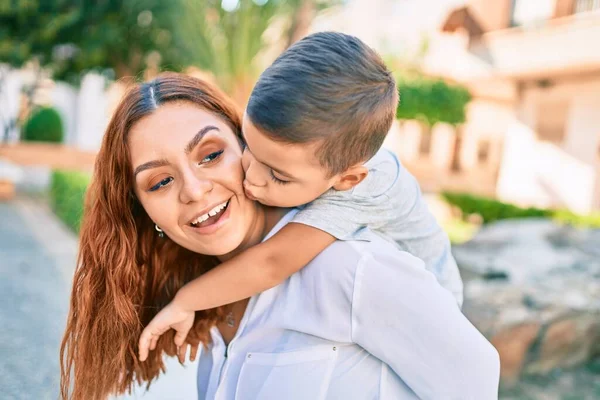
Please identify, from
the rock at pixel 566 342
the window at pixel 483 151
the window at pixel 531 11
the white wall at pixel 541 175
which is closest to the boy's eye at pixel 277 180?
the rock at pixel 566 342

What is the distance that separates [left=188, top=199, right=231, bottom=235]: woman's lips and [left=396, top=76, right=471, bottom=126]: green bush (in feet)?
Answer: 43.0

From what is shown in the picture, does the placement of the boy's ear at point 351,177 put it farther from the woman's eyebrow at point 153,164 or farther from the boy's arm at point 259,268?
the woman's eyebrow at point 153,164

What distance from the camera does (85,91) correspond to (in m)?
21.9

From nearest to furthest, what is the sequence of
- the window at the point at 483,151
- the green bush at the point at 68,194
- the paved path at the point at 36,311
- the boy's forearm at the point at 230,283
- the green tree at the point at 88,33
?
Answer: the boy's forearm at the point at 230,283 → the paved path at the point at 36,311 → the green bush at the point at 68,194 → the green tree at the point at 88,33 → the window at the point at 483,151

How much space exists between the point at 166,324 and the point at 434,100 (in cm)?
1349

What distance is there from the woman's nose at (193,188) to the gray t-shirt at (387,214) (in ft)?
0.87

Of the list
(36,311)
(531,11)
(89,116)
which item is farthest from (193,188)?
(89,116)

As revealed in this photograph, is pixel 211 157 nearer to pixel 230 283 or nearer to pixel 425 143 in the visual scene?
pixel 230 283

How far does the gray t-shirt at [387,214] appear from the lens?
4.58 ft

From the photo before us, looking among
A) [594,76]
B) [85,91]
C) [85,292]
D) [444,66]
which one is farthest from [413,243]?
[85,91]

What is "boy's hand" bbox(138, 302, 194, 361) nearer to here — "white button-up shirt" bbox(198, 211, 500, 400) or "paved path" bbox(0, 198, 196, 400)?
"white button-up shirt" bbox(198, 211, 500, 400)

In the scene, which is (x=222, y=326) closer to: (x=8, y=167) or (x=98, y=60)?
(x=98, y=60)

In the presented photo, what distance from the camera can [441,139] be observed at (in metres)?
20.0

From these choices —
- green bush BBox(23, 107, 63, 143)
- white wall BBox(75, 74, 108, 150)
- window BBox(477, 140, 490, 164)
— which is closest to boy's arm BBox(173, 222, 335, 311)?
green bush BBox(23, 107, 63, 143)
